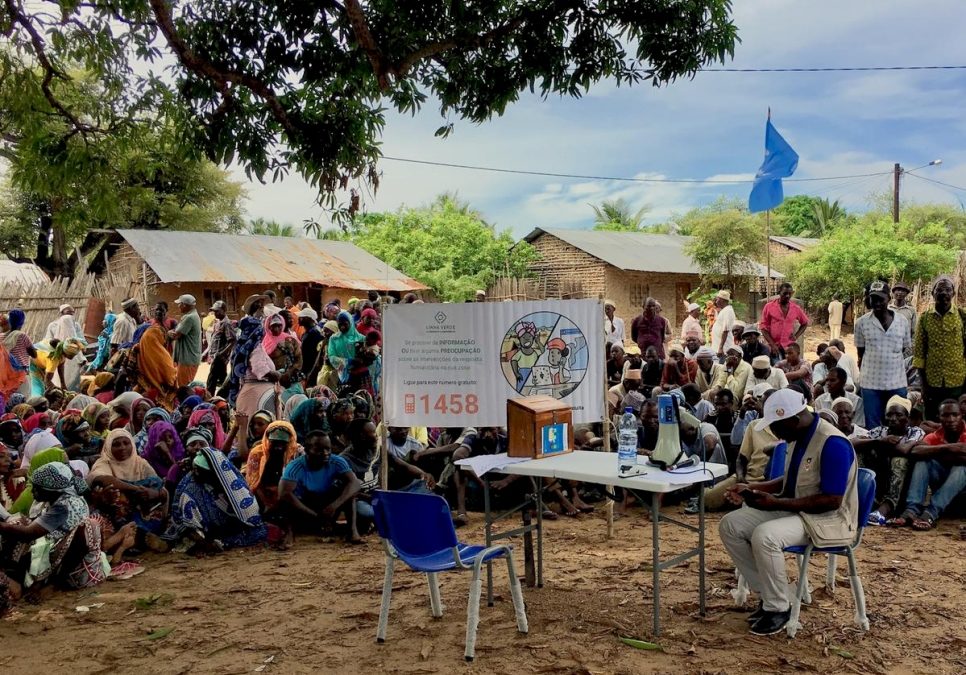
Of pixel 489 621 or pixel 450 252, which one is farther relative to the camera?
pixel 450 252

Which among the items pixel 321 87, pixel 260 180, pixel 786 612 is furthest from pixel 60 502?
pixel 786 612

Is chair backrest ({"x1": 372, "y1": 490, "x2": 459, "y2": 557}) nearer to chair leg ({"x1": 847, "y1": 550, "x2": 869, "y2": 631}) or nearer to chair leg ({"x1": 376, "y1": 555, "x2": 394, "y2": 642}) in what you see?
chair leg ({"x1": 376, "y1": 555, "x2": 394, "y2": 642})

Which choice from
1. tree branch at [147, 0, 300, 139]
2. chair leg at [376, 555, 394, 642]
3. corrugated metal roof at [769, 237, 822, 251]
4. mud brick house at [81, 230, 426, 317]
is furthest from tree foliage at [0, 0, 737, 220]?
corrugated metal roof at [769, 237, 822, 251]

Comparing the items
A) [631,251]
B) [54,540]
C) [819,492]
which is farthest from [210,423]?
[631,251]

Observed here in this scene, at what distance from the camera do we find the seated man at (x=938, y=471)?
677cm

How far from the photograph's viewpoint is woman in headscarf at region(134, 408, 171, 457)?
754 cm

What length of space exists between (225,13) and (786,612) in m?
5.17

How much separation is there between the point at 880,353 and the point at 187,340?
25.5ft

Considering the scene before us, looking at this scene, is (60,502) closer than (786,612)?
No

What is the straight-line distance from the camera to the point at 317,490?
7.06 m

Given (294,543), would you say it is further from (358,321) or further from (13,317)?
(13,317)

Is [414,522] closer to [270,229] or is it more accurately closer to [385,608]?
[385,608]

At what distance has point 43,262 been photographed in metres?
34.0

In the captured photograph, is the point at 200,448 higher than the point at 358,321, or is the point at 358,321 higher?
the point at 358,321
